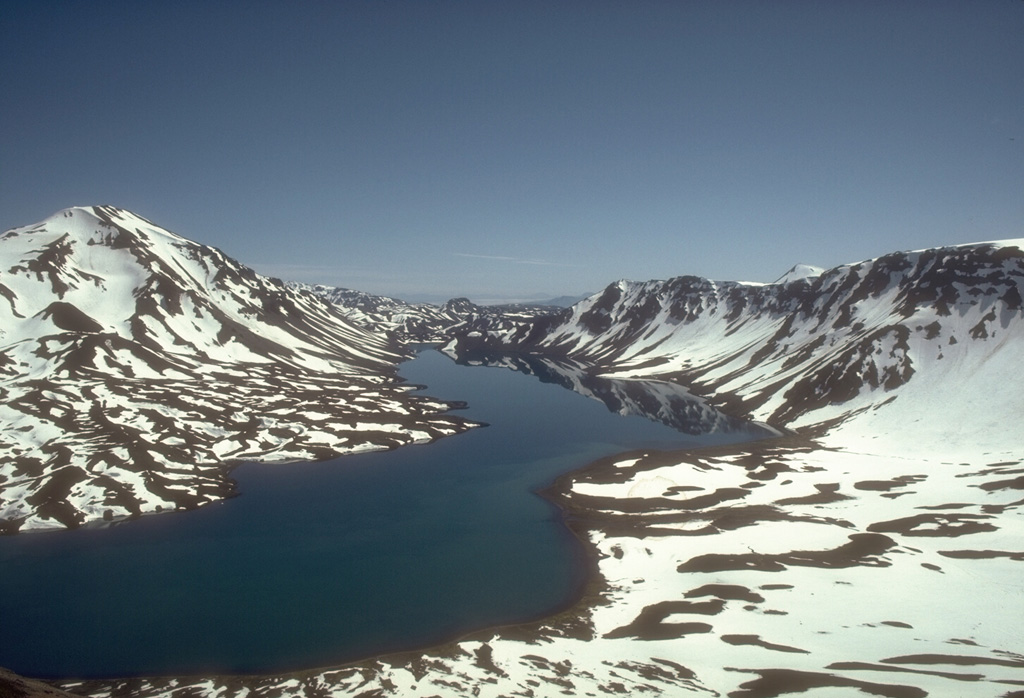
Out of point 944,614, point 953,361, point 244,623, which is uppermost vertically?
point 953,361

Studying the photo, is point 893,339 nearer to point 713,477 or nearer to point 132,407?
point 713,477

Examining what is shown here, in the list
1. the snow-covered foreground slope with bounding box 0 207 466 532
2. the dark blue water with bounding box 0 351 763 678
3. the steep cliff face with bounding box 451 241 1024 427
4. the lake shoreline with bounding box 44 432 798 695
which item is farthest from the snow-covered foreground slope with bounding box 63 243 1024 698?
the snow-covered foreground slope with bounding box 0 207 466 532

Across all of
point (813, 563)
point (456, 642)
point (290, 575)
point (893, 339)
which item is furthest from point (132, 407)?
point (893, 339)

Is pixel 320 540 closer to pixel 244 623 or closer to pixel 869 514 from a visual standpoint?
pixel 244 623

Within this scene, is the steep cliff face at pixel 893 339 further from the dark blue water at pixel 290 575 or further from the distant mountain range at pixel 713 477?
the dark blue water at pixel 290 575

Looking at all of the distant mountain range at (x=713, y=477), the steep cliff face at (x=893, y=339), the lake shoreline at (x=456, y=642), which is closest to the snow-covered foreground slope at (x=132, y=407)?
the distant mountain range at (x=713, y=477)

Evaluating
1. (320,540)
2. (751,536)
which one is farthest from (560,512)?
(320,540)

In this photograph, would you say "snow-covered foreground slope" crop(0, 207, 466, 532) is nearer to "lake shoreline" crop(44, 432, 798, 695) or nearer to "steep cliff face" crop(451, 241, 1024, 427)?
"lake shoreline" crop(44, 432, 798, 695)
